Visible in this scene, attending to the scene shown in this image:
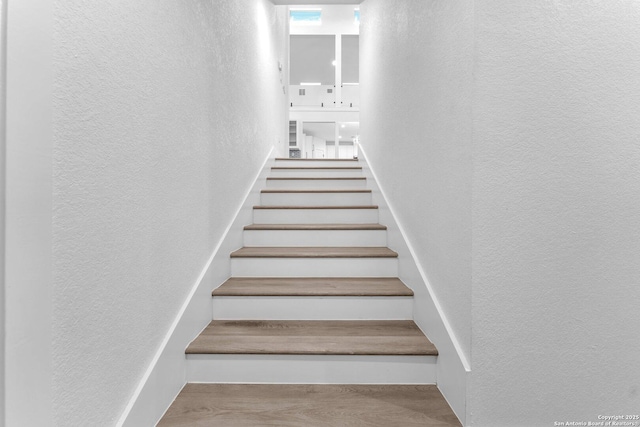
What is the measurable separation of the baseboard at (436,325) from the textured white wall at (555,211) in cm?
5

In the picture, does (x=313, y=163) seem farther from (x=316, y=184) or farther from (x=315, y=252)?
(x=315, y=252)

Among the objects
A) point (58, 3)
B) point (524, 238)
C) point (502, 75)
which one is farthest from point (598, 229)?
point (58, 3)

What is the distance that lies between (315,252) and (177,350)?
912mm

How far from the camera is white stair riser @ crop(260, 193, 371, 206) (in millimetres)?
2680

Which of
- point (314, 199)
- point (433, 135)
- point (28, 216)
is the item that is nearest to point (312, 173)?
point (314, 199)

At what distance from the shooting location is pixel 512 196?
1.10 meters

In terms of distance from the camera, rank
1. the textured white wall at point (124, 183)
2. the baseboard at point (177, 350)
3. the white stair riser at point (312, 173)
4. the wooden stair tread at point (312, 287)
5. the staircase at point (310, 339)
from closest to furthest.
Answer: the textured white wall at point (124, 183)
the baseboard at point (177, 350)
the staircase at point (310, 339)
the wooden stair tread at point (312, 287)
the white stair riser at point (312, 173)

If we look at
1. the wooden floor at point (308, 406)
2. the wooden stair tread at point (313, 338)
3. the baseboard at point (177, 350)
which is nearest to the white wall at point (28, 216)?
the baseboard at point (177, 350)

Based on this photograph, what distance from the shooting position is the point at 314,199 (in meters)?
2.70

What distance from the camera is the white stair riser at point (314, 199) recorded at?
2.68 meters

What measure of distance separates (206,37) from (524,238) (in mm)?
1633

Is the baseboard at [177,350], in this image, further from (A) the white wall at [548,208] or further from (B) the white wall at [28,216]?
(A) the white wall at [548,208]

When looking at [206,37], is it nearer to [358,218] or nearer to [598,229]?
[358,218]

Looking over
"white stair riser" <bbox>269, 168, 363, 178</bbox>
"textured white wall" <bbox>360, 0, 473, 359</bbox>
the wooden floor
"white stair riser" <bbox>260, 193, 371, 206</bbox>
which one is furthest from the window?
the wooden floor
